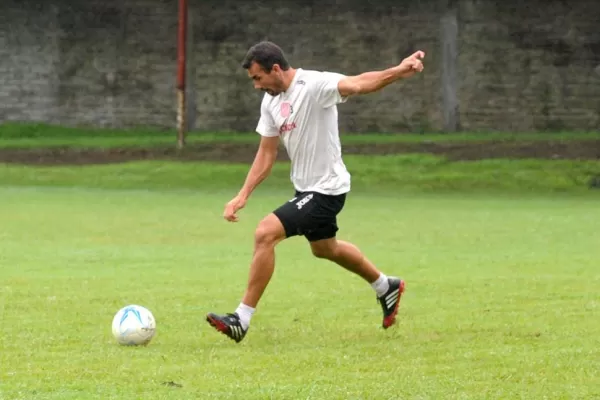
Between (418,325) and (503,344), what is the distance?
3.94ft

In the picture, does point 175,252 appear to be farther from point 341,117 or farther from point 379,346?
point 341,117

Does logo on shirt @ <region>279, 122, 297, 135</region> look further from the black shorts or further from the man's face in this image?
the black shorts

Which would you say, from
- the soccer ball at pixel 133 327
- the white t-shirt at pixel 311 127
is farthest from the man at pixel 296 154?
the soccer ball at pixel 133 327

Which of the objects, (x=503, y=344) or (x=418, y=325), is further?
(x=418, y=325)

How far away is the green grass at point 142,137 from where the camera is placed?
32531 mm

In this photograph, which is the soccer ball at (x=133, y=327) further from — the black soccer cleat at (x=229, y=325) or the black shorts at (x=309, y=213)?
the black shorts at (x=309, y=213)

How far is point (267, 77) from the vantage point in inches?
371

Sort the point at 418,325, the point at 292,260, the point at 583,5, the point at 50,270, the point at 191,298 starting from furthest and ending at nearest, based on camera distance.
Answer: the point at 583,5 → the point at 292,260 → the point at 50,270 → the point at 191,298 → the point at 418,325

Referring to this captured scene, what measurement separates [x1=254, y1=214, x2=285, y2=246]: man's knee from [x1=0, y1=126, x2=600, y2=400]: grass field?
2.28 ft

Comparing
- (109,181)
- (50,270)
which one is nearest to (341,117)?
(109,181)

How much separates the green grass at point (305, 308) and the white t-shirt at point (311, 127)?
3.70 ft

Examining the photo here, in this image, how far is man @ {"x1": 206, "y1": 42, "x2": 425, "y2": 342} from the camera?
938 cm

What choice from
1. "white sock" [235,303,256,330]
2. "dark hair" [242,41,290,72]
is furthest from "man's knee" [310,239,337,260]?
"dark hair" [242,41,290,72]

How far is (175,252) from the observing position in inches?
635
